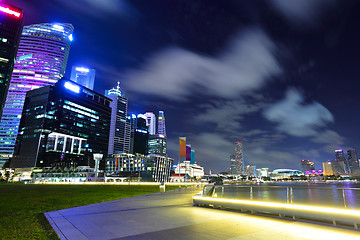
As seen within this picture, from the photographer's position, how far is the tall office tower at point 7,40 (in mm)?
142312

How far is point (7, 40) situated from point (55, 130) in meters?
74.7

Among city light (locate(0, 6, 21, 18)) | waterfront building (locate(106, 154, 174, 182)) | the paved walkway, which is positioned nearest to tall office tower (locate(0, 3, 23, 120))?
city light (locate(0, 6, 21, 18))

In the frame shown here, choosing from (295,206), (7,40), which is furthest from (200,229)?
(7,40)

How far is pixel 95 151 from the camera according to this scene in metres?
190

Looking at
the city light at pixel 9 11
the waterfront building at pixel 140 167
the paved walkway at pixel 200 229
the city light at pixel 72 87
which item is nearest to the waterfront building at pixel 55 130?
the city light at pixel 72 87

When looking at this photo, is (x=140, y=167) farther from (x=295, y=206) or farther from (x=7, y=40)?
(x=295, y=206)

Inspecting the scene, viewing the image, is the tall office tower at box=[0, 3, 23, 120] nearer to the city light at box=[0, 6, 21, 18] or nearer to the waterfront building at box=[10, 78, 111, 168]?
the city light at box=[0, 6, 21, 18]

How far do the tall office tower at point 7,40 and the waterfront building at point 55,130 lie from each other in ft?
72.2

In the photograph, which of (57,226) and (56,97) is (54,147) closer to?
(56,97)

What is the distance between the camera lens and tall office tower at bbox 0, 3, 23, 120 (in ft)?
467

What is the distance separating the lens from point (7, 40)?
153750 millimetres

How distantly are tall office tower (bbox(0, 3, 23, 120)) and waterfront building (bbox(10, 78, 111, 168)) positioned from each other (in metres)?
22.0

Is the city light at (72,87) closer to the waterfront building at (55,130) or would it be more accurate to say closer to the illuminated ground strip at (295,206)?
the waterfront building at (55,130)

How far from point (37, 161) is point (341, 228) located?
582ft
